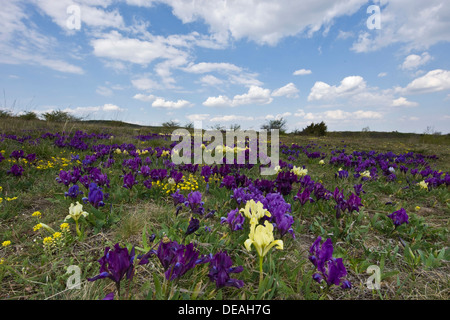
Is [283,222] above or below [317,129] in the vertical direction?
below

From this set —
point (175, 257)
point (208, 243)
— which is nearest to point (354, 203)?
point (208, 243)

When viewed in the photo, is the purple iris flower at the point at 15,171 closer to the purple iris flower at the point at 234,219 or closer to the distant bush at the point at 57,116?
the purple iris flower at the point at 234,219

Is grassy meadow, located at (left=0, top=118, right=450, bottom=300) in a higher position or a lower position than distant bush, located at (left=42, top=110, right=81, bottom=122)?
lower

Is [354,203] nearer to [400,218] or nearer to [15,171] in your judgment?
[400,218]

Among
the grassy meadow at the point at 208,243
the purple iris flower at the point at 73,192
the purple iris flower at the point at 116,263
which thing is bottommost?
the grassy meadow at the point at 208,243

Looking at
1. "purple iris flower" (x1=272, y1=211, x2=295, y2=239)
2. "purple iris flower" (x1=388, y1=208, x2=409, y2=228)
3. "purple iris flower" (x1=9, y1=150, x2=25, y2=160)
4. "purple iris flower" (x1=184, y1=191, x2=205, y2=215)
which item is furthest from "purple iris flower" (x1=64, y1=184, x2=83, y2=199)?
"purple iris flower" (x1=388, y1=208, x2=409, y2=228)

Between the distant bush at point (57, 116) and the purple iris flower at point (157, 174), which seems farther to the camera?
the distant bush at point (57, 116)

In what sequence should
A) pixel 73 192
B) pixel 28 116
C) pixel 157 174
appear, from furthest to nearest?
pixel 28 116 < pixel 157 174 < pixel 73 192

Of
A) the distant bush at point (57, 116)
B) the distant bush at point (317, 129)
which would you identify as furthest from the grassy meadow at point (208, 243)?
the distant bush at point (317, 129)

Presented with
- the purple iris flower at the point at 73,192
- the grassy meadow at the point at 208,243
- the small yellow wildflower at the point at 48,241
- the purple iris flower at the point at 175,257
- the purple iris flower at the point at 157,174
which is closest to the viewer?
the purple iris flower at the point at 175,257

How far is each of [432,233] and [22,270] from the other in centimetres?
480

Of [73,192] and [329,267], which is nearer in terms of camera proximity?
[329,267]

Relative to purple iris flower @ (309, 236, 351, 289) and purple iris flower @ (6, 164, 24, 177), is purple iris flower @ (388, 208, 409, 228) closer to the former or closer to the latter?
purple iris flower @ (309, 236, 351, 289)
